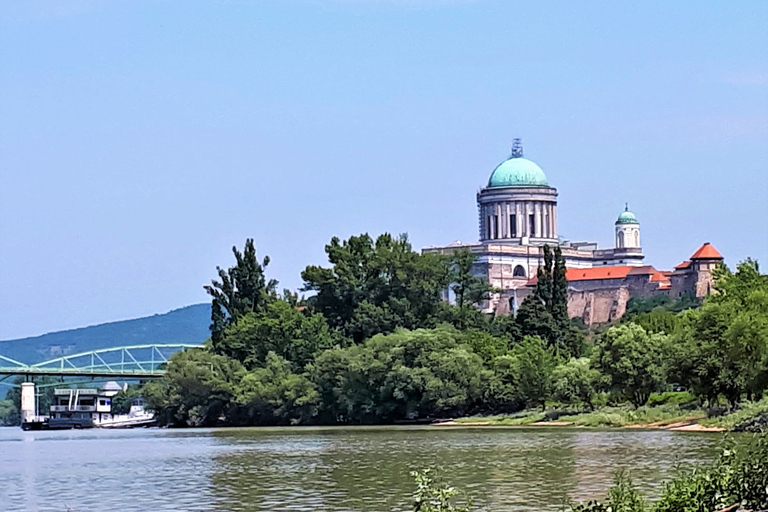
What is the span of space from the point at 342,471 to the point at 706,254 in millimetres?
109925

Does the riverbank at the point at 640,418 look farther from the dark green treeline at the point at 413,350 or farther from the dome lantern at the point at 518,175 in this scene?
the dome lantern at the point at 518,175

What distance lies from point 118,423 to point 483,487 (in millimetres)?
94836

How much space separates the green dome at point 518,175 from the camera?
6644 inches

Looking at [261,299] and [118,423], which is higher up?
[261,299]

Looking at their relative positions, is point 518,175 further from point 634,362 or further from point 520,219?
point 634,362

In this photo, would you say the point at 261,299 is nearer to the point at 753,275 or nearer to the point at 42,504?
the point at 753,275

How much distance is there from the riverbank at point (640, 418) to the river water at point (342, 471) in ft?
5.86

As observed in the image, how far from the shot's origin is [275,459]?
40.0 meters

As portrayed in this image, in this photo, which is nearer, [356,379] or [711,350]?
[711,350]

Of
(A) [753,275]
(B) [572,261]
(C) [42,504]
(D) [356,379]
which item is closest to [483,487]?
(C) [42,504]

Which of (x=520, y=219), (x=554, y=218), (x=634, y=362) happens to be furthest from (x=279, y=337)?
(x=554, y=218)

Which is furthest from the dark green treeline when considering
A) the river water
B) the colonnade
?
the colonnade

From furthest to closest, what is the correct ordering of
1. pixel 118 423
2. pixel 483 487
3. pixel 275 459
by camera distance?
pixel 118 423 → pixel 275 459 → pixel 483 487

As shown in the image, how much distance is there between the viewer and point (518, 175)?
16988 cm
